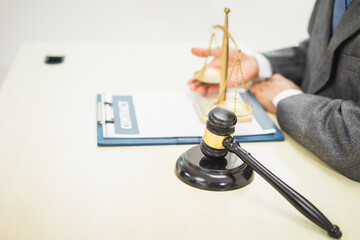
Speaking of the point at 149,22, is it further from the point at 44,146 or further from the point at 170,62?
the point at 44,146

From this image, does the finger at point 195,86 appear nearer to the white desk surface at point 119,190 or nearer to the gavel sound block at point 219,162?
the white desk surface at point 119,190

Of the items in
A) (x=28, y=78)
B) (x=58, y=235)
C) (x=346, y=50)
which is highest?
(x=346, y=50)

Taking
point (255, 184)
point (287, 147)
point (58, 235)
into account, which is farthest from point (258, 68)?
point (58, 235)

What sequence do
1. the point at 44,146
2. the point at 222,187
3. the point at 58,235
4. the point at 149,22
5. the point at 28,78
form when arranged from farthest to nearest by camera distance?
the point at 149,22
the point at 28,78
the point at 44,146
the point at 222,187
the point at 58,235

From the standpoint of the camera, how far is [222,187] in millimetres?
755

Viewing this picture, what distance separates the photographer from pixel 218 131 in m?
A: 0.76

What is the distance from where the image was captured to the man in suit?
33.9 inches

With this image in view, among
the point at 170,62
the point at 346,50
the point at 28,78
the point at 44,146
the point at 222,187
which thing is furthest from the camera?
the point at 170,62

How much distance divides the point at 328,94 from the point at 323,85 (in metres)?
0.03

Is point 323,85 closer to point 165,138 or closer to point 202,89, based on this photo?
point 202,89

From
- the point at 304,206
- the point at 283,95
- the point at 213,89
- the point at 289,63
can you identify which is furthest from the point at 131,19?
the point at 304,206

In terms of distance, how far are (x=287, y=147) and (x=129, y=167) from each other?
421 mm

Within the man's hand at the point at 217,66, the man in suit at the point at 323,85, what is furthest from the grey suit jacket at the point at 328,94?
the man's hand at the point at 217,66

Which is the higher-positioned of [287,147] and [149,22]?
[149,22]
